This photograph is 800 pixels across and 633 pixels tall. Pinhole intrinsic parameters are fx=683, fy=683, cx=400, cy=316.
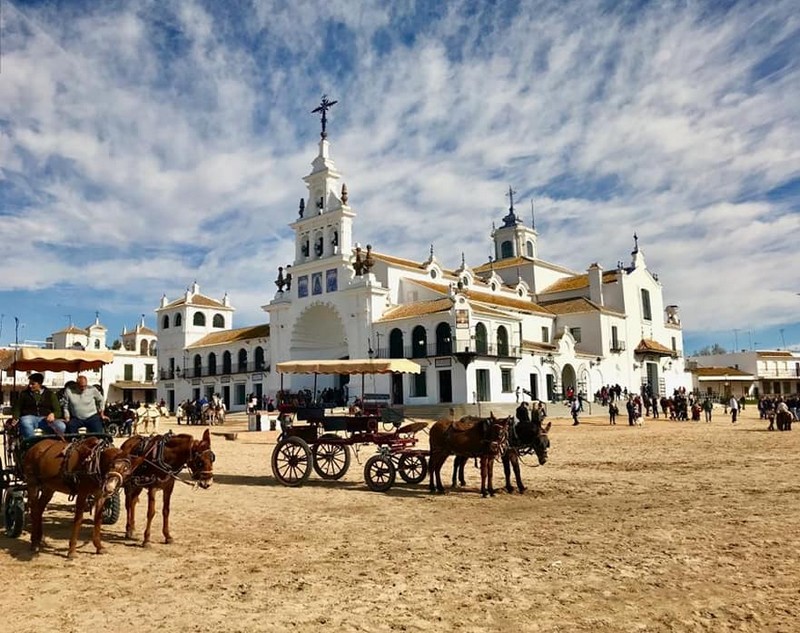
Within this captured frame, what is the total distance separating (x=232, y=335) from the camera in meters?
57.2

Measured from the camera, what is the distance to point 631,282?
180 feet

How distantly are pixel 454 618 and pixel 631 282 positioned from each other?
172 feet

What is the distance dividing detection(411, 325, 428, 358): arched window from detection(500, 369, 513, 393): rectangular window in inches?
195

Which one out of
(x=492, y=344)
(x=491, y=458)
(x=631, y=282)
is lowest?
(x=491, y=458)

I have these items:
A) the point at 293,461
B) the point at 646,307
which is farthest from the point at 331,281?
the point at 293,461

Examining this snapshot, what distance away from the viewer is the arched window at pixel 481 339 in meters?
40.6

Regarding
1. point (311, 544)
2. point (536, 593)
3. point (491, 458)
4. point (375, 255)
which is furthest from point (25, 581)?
point (375, 255)

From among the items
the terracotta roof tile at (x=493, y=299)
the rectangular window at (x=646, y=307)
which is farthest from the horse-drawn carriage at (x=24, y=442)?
the rectangular window at (x=646, y=307)

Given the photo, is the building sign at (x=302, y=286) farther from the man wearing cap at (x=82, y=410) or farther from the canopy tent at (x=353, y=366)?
the man wearing cap at (x=82, y=410)

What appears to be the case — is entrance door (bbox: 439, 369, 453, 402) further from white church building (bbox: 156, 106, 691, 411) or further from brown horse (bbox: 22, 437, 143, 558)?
brown horse (bbox: 22, 437, 143, 558)

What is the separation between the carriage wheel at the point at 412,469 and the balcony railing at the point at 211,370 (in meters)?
38.5

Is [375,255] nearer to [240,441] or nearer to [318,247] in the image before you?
[318,247]

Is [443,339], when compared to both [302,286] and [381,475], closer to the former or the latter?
[302,286]

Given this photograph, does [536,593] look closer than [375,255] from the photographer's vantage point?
Yes
